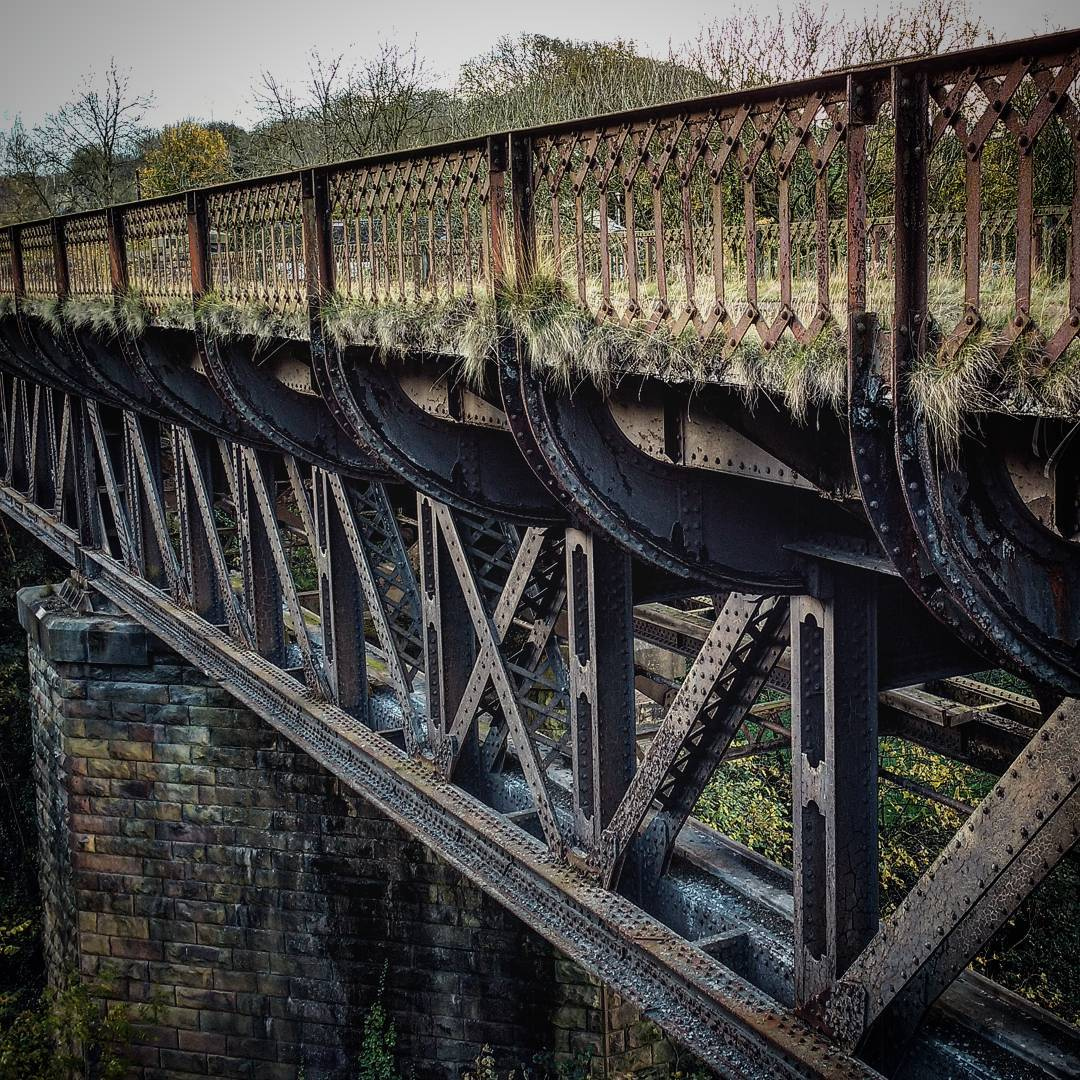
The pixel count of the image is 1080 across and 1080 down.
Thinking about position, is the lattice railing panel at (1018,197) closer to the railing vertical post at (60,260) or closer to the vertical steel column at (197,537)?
the vertical steel column at (197,537)

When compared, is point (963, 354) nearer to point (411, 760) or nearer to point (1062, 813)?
point (1062, 813)

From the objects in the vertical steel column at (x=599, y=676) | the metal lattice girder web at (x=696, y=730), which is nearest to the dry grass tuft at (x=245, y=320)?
the vertical steel column at (x=599, y=676)

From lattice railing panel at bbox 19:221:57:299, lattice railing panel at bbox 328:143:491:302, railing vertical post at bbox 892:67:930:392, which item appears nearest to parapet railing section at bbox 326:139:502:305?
lattice railing panel at bbox 328:143:491:302

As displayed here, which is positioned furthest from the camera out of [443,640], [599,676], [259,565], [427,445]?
[259,565]

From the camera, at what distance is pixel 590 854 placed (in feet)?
19.0

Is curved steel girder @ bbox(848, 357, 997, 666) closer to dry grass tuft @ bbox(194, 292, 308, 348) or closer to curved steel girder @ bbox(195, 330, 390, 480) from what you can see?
dry grass tuft @ bbox(194, 292, 308, 348)

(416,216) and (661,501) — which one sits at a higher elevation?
(416,216)

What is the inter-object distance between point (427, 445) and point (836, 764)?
2.52 m

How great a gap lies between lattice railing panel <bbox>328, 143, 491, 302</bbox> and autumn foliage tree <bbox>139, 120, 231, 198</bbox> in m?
26.4

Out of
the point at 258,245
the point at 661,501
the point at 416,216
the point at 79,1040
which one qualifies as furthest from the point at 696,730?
the point at 79,1040

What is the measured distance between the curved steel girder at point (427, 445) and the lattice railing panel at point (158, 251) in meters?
2.54

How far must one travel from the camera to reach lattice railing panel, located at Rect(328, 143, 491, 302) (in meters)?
4.75

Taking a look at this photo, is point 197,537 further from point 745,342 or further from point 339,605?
point 745,342

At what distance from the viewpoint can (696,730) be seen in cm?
512
